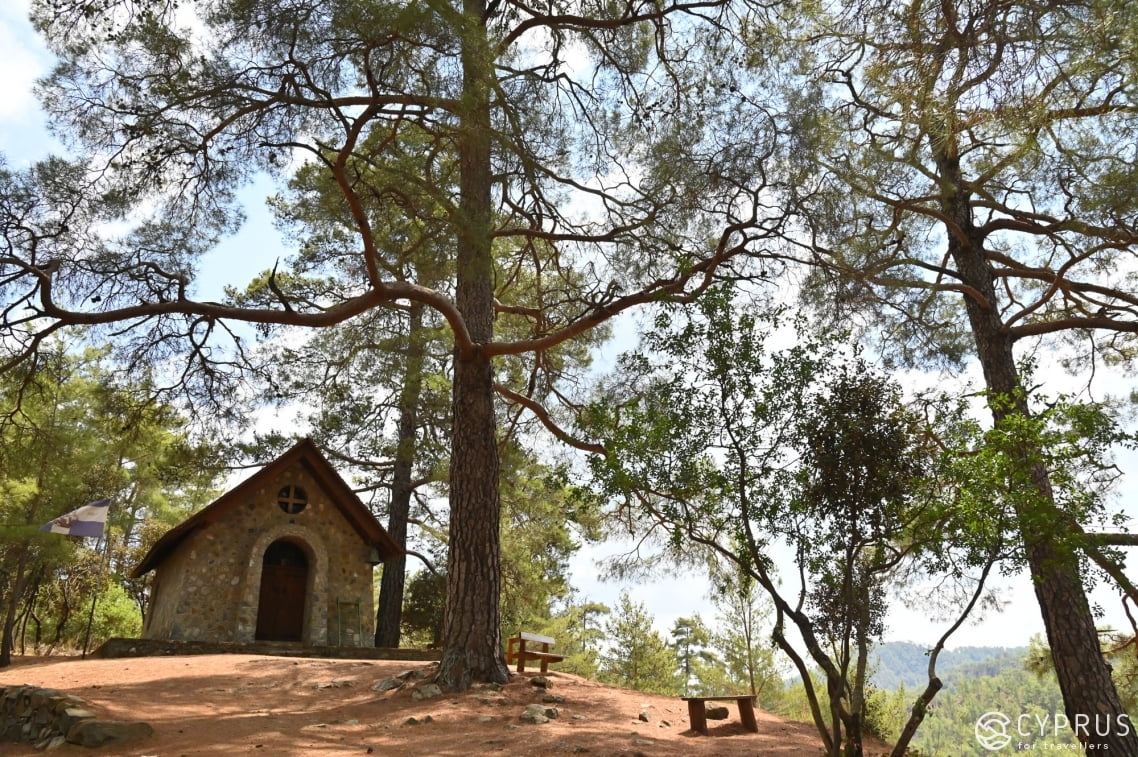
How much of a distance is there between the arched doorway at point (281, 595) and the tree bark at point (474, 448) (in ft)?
21.2

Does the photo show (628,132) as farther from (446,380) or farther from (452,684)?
(452,684)

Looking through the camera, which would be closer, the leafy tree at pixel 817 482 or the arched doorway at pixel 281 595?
the leafy tree at pixel 817 482

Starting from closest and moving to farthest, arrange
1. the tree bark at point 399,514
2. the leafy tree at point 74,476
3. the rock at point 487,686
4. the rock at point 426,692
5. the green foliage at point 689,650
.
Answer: the rock at point 426,692 < the rock at point 487,686 < the leafy tree at point 74,476 < the tree bark at point 399,514 < the green foliage at point 689,650

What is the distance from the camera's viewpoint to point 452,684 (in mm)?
7891

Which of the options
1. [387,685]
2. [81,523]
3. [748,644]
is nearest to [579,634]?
[748,644]

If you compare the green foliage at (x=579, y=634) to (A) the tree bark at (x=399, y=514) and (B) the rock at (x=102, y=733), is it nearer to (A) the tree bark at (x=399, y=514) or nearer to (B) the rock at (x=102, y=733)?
(A) the tree bark at (x=399, y=514)

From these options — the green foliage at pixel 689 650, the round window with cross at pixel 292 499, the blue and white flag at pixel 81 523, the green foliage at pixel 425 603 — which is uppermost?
the round window with cross at pixel 292 499

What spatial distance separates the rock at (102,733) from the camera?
5.64 meters

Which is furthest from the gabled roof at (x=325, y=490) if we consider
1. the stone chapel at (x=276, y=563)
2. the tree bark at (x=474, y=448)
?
the tree bark at (x=474, y=448)

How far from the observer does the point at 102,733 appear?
5.67 m

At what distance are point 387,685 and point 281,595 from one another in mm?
6287

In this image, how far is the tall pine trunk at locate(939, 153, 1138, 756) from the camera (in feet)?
17.2

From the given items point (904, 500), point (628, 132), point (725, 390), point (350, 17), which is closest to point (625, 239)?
point (628, 132)

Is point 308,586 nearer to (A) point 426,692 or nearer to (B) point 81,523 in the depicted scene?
(B) point 81,523
